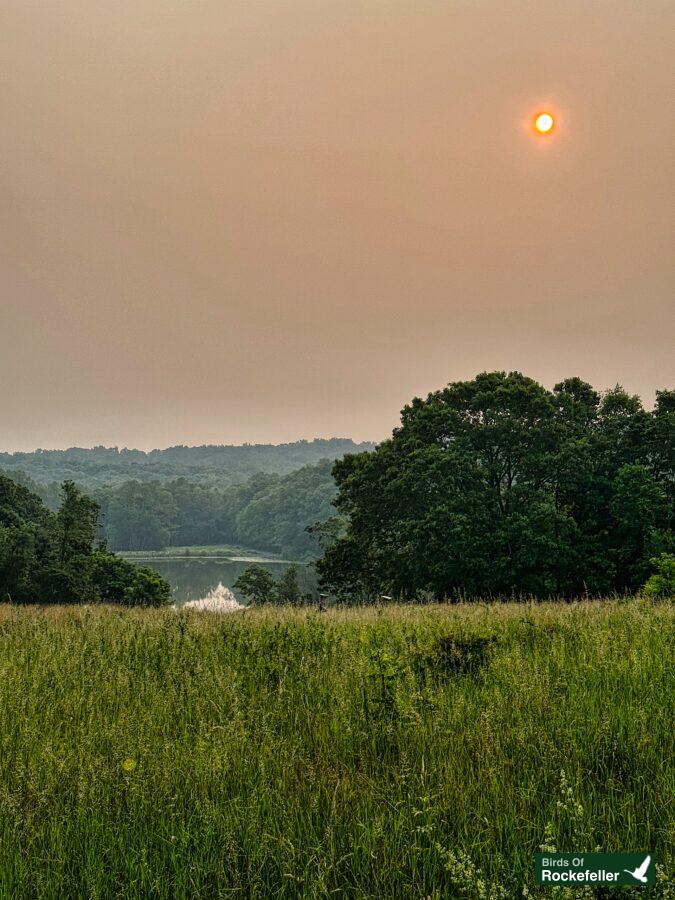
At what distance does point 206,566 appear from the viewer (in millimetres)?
141250

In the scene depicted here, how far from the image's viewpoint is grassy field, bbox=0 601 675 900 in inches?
109

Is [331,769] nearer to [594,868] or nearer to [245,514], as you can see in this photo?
[594,868]

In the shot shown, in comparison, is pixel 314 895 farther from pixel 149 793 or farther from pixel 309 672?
pixel 309 672

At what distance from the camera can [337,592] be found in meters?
32.1

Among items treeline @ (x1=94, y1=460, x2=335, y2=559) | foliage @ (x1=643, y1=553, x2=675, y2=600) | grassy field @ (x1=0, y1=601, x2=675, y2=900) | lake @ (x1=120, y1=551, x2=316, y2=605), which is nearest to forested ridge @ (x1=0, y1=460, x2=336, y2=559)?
treeline @ (x1=94, y1=460, x2=335, y2=559)

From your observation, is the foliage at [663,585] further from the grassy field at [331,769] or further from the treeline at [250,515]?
the treeline at [250,515]

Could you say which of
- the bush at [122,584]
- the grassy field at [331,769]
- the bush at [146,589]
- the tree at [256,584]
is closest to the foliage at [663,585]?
the grassy field at [331,769]

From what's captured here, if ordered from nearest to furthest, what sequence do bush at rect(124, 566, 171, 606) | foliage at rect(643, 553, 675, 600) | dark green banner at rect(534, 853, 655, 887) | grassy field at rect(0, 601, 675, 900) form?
dark green banner at rect(534, 853, 655, 887)
grassy field at rect(0, 601, 675, 900)
foliage at rect(643, 553, 675, 600)
bush at rect(124, 566, 171, 606)

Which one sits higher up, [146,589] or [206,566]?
[146,589]

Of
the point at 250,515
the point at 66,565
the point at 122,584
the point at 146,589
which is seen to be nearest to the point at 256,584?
the point at 146,589

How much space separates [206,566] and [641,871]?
146 metres

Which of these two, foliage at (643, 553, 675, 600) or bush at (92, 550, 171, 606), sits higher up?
foliage at (643, 553, 675, 600)

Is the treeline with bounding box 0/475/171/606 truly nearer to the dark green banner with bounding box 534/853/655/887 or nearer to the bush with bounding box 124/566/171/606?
the bush with bounding box 124/566/171/606

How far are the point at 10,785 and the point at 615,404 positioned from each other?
1292 inches
